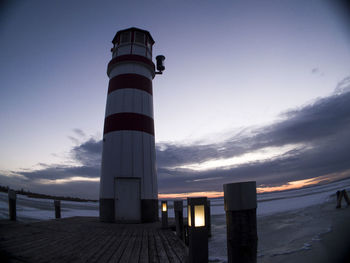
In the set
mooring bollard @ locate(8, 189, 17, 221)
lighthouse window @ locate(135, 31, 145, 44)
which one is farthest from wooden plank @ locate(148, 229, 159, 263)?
lighthouse window @ locate(135, 31, 145, 44)

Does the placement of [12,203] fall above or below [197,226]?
below

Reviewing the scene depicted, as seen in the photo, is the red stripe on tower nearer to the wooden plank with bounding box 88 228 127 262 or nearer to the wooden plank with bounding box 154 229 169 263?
the wooden plank with bounding box 88 228 127 262

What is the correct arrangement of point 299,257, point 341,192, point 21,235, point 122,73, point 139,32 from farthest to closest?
point 341,192, point 139,32, point 122,73, point 299,257, point 21,235

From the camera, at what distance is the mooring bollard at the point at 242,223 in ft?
8.69

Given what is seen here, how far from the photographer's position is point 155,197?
11.7 metres

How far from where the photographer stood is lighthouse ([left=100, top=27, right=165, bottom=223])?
11.0m

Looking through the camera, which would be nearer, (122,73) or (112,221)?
(112,221)

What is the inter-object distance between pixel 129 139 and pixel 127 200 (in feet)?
11.2

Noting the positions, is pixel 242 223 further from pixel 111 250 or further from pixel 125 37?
pixel 125 37

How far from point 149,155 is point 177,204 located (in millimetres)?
3997

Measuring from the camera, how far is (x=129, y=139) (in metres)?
11.5

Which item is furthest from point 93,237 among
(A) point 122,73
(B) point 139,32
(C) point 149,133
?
(B) point 139,32

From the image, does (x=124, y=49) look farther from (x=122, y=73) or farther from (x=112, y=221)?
(x=112, y=221)

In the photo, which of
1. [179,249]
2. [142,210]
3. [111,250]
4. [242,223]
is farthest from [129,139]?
[242,223]
